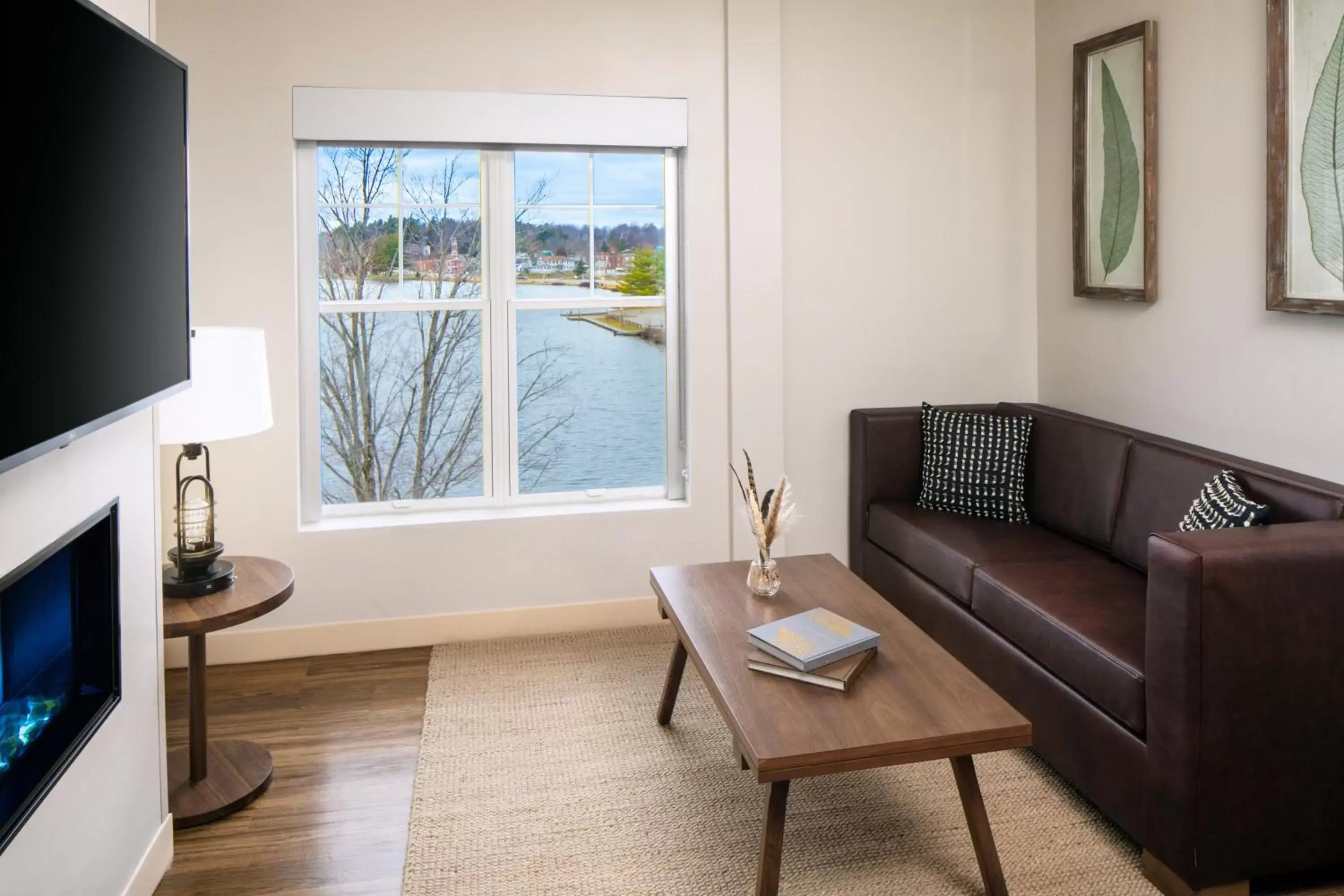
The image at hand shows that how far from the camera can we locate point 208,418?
8.48 ft

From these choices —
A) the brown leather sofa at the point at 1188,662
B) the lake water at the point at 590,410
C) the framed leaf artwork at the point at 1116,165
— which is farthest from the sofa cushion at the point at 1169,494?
the lake water at the point at 590,410

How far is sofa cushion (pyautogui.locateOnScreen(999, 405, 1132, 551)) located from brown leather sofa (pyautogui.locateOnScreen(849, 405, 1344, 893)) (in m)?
0.07

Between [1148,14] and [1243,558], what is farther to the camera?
[1148,14]

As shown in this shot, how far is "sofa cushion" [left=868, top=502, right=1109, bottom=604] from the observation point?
324 cm

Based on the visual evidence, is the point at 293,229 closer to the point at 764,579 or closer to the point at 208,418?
the point at 208,418

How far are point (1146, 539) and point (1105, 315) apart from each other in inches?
39.8

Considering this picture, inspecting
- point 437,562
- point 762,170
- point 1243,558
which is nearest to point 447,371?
point 437,562

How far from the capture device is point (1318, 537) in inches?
85.3

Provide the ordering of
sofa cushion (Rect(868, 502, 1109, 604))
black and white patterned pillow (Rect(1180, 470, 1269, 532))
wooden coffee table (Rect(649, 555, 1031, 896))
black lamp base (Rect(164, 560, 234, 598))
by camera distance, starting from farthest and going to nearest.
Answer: sofa cushion (Rect(868, 502, 1109, 604)) < black lamp base (Rect(164, 560, 234, 598)) < black and white patterned pillow (Rect(1180, 470, 1269, 532)) < wooden coffee table (Rect(649, 555, 1031, 896))

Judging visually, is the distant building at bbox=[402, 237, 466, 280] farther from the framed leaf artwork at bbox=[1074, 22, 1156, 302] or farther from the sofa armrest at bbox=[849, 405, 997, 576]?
the framed leaf artwork at bbox=[1074, 22, 1156, 302]

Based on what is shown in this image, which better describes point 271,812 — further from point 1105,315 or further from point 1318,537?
point 1105,315

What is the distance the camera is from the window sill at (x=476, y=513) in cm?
379

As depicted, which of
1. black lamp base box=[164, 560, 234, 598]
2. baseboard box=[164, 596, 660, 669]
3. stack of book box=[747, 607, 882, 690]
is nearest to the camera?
stack of book box=[747, 607, 882, 690]

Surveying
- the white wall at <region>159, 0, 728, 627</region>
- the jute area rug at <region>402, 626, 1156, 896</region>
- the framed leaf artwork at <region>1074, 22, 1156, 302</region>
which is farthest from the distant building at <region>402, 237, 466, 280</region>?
the framed leaf artwork at <region>1074, 22, 1156, 302</region>
